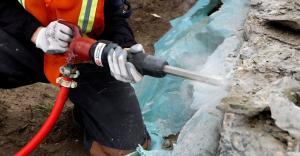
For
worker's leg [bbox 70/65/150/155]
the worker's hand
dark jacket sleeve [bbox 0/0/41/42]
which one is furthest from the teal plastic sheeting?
dark jacket sleeve [bbox 0/0/41/42]

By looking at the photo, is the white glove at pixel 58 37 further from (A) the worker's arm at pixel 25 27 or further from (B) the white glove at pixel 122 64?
(B) the white glove at pixel 122 64

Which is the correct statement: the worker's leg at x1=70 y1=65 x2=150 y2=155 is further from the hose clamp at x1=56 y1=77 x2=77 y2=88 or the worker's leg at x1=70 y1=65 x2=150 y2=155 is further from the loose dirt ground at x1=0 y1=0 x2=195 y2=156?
the hose clamp at x1=56 y1=77 x2=77 y2=88

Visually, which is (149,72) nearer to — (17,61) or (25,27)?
(25,27)

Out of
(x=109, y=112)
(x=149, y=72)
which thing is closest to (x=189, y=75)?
(x=149, y=72)

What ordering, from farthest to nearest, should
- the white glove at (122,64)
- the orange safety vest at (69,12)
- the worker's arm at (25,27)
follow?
the orange safety vest at (69,12) < the worker's arm at (25,27) < the white glove at (122,64)

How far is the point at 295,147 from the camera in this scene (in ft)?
4.25

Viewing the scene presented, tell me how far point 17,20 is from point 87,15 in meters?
0.31

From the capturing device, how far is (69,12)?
2.04 metres

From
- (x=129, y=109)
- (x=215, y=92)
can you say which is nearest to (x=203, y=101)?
(x=215, y=92)

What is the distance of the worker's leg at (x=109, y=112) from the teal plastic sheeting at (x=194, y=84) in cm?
14

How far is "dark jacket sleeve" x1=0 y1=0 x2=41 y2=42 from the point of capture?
2086 mm

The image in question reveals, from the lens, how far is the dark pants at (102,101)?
228 cm

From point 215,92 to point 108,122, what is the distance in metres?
0.57

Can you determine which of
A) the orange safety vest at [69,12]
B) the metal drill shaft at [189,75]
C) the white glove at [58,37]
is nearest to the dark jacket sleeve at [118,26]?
the orange safety vest at [69,12]
